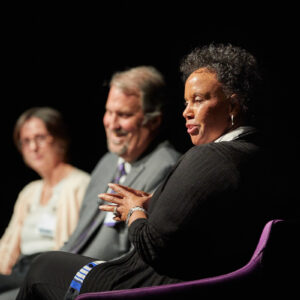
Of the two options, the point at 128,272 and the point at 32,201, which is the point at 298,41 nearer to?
the point at 128,272

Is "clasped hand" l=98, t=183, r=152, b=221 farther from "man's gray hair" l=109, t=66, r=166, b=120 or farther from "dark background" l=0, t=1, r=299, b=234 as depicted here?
"man's gray hair" l=109, t=66, r=166, b=120

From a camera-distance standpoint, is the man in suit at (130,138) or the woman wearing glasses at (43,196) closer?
the man in suit at (130,138)

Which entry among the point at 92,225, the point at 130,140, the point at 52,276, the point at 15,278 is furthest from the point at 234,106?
the point at 15,278

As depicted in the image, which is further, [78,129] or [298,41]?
[78,129]

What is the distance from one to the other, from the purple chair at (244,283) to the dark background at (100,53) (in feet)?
2.68

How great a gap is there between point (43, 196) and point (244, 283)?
7.18 feet

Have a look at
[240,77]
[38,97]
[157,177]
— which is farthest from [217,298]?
[38,97]

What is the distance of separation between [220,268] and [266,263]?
151 mm

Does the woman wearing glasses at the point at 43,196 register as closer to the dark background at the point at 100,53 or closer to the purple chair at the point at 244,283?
the dark background at the point at 100,53

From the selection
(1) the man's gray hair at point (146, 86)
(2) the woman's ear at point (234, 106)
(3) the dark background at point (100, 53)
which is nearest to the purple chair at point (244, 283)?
(2) the woman's ear at point (234, 106)

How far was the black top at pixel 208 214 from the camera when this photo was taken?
5.17 feet

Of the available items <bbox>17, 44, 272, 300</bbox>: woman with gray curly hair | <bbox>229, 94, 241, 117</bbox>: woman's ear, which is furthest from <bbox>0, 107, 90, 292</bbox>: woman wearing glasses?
<bbox>229, 94, 241, 117</bbox>: woman's ear

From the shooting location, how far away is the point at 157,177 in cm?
267

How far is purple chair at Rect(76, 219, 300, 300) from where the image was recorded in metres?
1.56
